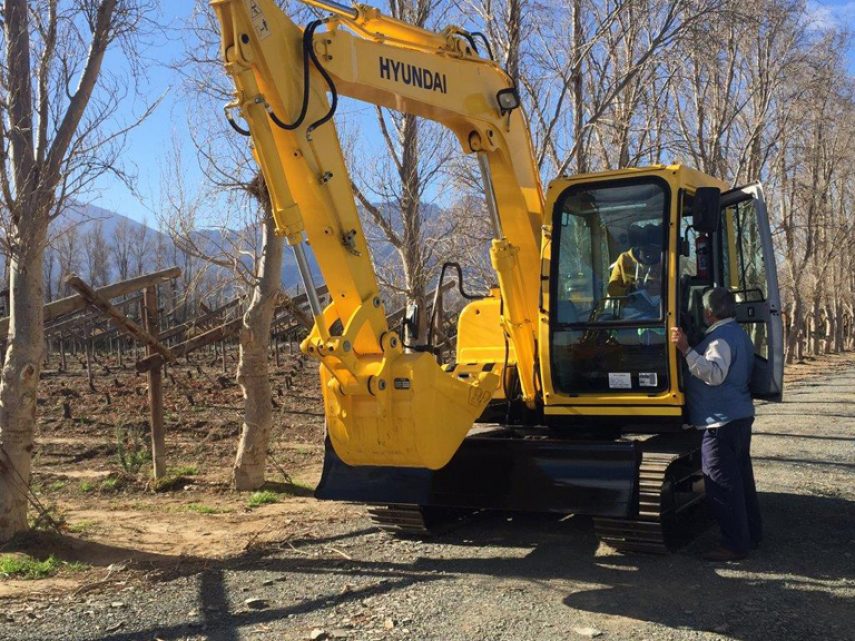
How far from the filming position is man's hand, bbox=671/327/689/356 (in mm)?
6062

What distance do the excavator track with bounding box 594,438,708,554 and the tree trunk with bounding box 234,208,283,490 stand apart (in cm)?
467

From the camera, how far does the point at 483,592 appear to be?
5.62m

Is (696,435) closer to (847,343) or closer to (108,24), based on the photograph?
(108,24)

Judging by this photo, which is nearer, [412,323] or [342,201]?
[342,201]

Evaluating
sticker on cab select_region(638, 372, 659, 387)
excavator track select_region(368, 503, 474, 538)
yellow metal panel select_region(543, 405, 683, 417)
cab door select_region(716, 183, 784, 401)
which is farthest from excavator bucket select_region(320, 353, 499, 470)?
cab door select_region(716, 183, 784, 401)

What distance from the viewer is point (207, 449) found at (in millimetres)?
12930

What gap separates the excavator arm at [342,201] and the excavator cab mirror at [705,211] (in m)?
1.89

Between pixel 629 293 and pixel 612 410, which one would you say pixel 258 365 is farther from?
pixel 629 293

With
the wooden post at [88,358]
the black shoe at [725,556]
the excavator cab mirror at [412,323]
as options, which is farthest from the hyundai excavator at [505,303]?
the wooden post at [88,358]

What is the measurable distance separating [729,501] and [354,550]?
9.67 feet

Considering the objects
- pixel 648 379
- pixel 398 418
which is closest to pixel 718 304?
pixel 648 379

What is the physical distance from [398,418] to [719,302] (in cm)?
258

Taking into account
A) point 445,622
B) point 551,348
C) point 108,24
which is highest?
point 108,24

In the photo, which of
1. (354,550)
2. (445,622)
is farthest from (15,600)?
(445,622)
